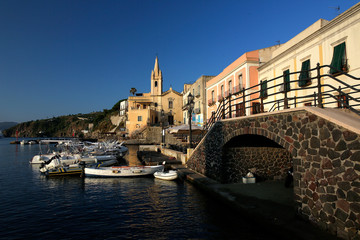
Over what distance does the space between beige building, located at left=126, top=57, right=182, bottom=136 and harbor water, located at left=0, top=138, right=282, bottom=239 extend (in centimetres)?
5458

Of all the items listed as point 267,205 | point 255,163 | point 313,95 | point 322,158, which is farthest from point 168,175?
point 322,158

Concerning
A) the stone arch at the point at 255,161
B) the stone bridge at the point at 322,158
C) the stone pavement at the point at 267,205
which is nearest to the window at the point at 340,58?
the stone arch at the point at 255,161

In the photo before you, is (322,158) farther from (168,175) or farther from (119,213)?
(168,175)

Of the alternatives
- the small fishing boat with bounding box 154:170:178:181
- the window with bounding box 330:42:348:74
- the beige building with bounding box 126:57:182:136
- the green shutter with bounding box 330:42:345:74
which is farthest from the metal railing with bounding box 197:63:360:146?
the beige building with bounding box 126:57:182:136

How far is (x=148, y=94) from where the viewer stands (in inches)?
3152

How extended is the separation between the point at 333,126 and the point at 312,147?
101 centimetres

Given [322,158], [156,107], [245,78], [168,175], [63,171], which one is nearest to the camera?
[322,158]

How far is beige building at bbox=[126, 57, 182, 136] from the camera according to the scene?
72.0m

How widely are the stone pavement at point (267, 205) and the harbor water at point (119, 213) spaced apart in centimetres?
37

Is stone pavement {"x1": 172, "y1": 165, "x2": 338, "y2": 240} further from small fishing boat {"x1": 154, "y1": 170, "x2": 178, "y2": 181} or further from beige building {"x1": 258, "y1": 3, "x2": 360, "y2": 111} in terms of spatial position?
beige building {"x1": 258, "y1": 3, "x2": 360, "y2": 111}

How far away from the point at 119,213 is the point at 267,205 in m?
6.68

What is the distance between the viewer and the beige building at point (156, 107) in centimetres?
7200

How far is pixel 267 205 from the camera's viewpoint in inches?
360

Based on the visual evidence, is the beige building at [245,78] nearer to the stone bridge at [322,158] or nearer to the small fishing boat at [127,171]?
the small fishing boat at [127,171]
